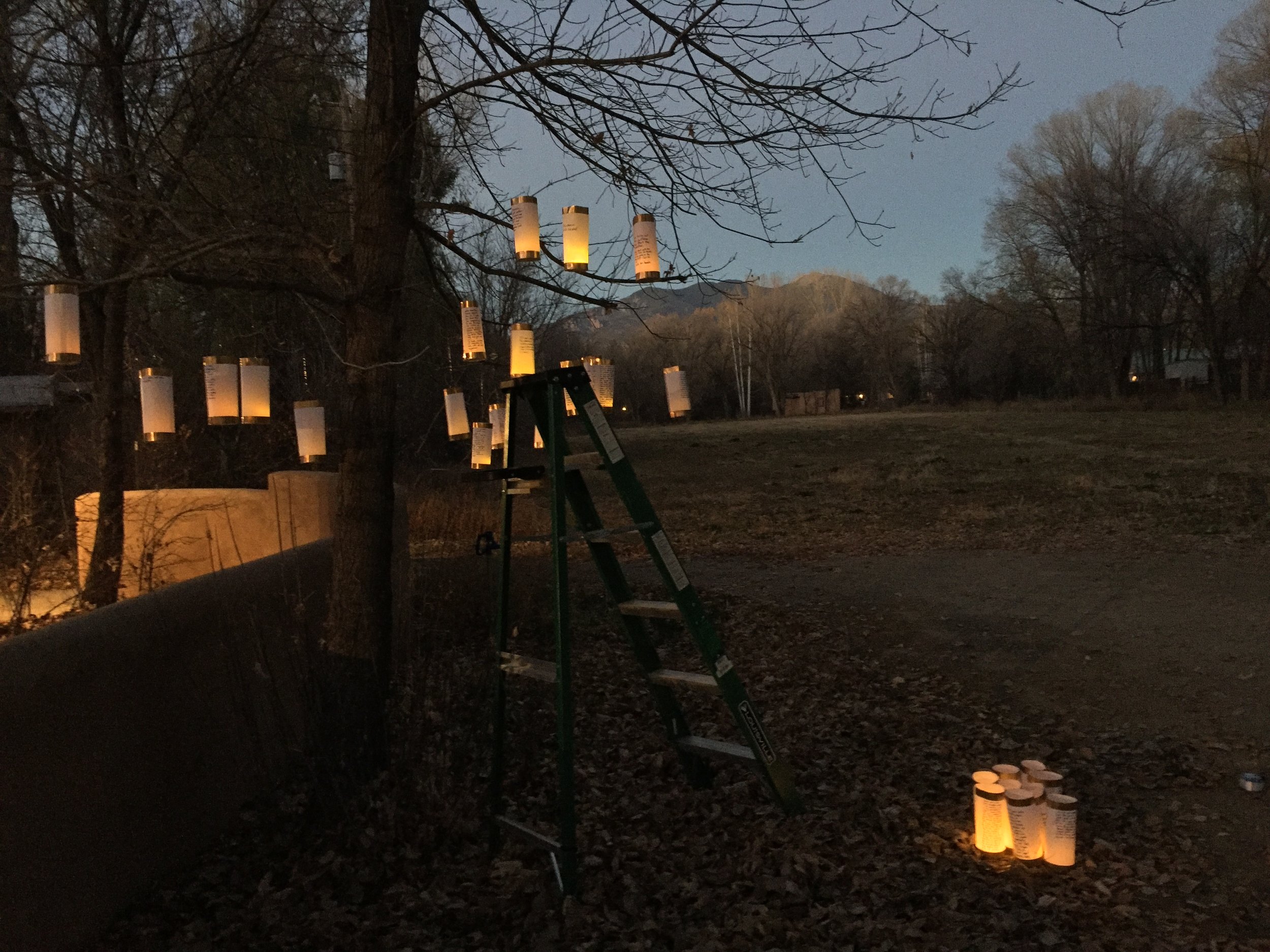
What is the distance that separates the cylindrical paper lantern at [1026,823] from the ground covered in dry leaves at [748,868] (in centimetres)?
7

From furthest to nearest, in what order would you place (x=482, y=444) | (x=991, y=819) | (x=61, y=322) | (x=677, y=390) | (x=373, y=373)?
(x=482, y=444) < (x=61, y=322) < (x=677, y=390) < (x=373, y=373) < (x=991, y=819)

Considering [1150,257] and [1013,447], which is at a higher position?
[1150,257]

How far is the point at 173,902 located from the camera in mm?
3629

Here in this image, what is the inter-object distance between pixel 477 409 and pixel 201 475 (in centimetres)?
633

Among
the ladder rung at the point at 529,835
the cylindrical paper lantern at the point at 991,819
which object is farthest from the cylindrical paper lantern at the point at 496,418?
the cylindrical paper lantern at the point at 991,819

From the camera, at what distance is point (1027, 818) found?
3750 millimetres

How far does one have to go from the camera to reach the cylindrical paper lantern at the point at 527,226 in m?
4.61

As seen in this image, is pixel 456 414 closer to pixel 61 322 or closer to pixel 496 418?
pixel 496 418

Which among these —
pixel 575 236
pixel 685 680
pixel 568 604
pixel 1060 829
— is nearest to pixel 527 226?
pixel 575 236

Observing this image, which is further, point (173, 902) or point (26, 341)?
point (26, 341)

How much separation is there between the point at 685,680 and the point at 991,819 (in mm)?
1279

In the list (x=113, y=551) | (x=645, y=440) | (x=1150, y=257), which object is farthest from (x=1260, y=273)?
(x=113, y=551)

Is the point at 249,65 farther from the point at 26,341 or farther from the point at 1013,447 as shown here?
the point at 1013,447

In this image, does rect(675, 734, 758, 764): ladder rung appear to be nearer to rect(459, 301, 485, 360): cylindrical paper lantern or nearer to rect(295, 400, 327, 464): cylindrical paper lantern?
rect(459, 301, 485, 360): cylindrical paper lantern
